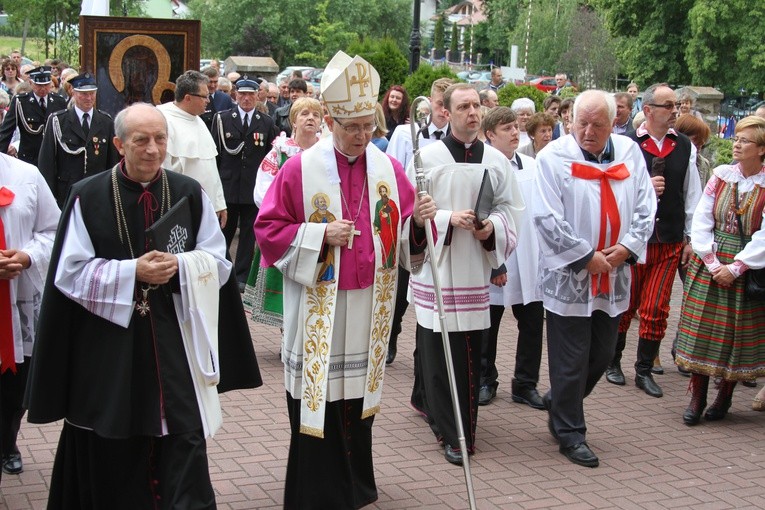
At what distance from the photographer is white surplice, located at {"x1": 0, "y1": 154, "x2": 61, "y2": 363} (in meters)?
5.61

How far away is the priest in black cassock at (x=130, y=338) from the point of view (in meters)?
4.72

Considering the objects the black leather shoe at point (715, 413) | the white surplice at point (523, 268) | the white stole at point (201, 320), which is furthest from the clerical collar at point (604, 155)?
the white stole at point (201, 320)

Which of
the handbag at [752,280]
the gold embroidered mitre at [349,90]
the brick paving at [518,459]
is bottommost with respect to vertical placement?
the brick paving at [518,459]

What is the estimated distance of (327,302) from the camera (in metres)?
5.47

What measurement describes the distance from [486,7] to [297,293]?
276 feet

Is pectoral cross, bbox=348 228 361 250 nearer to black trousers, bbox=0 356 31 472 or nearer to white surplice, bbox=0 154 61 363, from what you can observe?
white surplice, bbox=0 154 61 363

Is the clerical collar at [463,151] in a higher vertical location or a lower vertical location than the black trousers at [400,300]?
higher

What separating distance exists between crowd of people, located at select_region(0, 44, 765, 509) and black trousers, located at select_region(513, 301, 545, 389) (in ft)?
0.07

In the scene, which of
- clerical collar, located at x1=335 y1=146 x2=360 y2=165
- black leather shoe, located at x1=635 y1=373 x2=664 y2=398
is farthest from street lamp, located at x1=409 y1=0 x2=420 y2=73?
clerical collar, located at x1=335 y1=146 x2=360 y2=165

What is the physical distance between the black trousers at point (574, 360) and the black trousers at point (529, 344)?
3.00ft

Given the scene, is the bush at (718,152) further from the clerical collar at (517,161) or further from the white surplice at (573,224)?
the white surplice at (573,224)

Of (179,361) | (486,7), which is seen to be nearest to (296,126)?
(179,361)

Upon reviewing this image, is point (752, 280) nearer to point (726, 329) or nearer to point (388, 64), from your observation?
point (726, 329)

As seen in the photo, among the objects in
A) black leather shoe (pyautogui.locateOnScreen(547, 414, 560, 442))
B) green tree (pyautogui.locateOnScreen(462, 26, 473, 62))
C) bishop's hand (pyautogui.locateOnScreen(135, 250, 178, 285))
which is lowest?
black leather shoe (pyautogui.locateOnScreen(547, 414, 560, 442))
